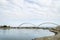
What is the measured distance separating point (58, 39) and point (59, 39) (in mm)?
554

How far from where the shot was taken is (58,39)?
42281 mm

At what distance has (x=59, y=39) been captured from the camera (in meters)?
41.8
